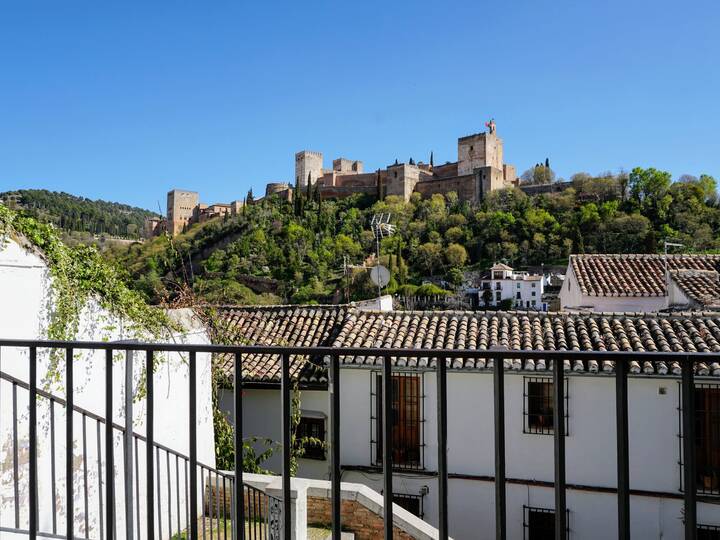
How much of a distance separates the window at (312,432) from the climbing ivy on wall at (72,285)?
3.76m

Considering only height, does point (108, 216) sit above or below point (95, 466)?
above

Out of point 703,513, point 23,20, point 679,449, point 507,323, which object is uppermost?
point 23,20

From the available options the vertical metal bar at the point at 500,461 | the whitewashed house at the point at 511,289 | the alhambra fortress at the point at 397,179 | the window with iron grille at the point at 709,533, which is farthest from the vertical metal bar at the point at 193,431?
the alhambra fortress at the point at 397,179

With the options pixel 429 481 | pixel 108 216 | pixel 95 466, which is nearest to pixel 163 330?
pixel 95 466

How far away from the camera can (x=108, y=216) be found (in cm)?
5397

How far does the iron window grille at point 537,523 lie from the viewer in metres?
7.21

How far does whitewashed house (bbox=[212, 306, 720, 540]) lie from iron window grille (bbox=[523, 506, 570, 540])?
0.6 inches

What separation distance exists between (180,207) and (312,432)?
63.4m

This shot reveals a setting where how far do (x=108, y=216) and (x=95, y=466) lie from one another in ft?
183

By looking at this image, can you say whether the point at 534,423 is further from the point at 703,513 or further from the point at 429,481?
the point at 703,513

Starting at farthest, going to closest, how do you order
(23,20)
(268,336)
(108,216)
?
(108,216) < (268,336) < (23,20)

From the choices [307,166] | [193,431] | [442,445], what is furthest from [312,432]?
[307,166]

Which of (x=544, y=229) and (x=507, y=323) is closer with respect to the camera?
(x=507, y=323)

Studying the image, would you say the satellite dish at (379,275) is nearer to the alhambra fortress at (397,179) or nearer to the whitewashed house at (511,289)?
the whitewashed house at (511,289)
